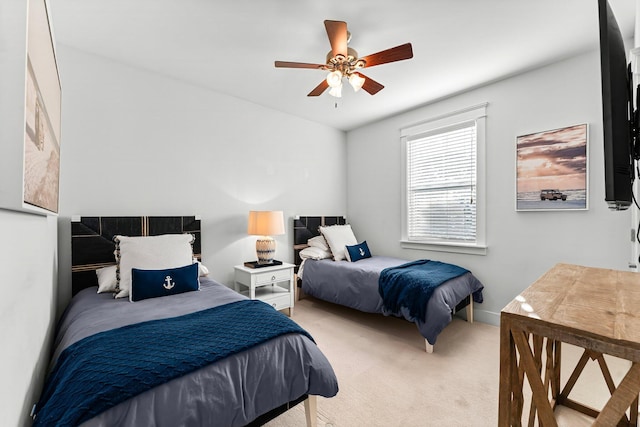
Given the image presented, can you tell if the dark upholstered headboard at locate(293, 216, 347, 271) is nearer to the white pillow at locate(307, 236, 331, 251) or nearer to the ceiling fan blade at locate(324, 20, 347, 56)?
the white pillow at locate(307, 236, 331, 251)

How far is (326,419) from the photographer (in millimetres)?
1685

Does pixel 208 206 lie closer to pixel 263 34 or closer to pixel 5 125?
pixel 263 34

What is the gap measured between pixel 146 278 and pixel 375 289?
2.08m

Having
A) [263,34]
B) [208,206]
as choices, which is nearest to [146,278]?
[208,206]

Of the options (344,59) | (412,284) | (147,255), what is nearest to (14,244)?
(147,255)

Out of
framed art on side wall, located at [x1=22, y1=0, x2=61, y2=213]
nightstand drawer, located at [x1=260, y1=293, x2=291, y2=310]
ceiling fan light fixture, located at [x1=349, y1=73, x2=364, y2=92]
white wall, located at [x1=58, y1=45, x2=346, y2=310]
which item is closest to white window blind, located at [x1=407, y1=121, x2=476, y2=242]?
white wall, located at [x1=58, y1=45, x2=346, y2=310]

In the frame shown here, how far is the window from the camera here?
10.6 ft

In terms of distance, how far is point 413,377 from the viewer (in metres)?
2.10

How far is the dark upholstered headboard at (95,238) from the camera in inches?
93.2

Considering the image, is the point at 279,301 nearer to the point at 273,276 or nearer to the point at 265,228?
the point at 273,276

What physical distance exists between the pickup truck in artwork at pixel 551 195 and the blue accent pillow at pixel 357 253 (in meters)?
2.02

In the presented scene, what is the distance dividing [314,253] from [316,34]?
2.48 m

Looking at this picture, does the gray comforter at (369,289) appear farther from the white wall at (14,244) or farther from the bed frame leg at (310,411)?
the white wall at (14,244)

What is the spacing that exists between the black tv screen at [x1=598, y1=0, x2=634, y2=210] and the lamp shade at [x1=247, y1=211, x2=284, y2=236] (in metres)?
2.72
